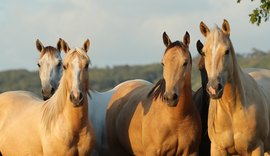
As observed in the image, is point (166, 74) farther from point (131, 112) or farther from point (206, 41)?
point (131, 112)

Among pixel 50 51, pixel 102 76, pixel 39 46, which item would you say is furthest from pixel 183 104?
pixel 102 76

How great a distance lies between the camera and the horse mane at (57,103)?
9469 millimetres

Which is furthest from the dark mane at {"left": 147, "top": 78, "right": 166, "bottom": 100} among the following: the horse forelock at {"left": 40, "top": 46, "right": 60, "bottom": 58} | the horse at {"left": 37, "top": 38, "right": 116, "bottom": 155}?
the horse forelock at {"left": 40, "top": 46, "right": 60, "bottom": 58}

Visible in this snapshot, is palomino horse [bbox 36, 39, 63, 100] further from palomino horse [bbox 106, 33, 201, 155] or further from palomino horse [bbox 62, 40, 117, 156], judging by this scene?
palomino horse [bbox 106, 33, 201, 155]

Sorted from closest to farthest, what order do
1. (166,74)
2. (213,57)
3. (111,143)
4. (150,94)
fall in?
(213,57), (166,74), (150,94), (111,143)

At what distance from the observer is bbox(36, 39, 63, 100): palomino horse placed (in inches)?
444

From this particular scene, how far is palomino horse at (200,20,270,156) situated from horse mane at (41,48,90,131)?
61.9 inches

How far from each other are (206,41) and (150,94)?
5.09 ft

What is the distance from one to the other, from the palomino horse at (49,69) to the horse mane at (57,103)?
1.08 metres

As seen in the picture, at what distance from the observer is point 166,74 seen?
934 centimetres

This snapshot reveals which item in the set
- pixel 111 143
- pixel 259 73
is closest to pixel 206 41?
pixel 259 73

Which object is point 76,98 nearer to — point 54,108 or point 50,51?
point 54,108

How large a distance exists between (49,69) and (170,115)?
256 centimetres

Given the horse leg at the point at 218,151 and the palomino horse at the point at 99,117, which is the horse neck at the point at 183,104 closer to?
the horse leg at the point at 218,151
